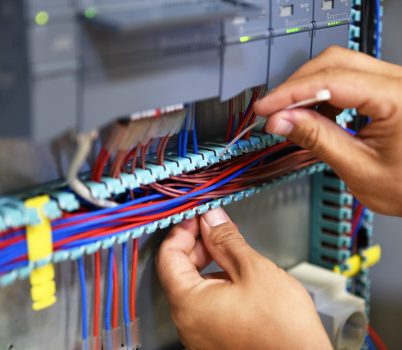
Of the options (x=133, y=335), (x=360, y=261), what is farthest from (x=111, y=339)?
(x=360, y=261)

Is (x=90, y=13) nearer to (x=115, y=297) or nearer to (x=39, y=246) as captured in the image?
(x=39, y=246)

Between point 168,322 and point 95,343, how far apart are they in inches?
7.6

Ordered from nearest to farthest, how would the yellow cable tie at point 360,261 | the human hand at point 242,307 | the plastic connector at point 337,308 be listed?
the human hand at point 242,307 → the plastic connector at point 337,308 → the yellow cable tie at point 360,261

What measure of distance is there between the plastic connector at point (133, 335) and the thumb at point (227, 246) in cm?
15

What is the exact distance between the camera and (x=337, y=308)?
1.12 meters

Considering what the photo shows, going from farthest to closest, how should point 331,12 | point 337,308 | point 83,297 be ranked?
1. point 337,308
2. point 331,12
3. point 83,297

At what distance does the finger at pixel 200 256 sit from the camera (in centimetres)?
90

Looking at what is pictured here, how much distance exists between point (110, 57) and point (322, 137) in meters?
0.31

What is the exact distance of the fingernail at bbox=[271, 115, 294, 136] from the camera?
77 centimetres

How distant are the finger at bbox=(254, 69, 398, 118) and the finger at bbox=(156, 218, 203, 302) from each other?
0.77ft

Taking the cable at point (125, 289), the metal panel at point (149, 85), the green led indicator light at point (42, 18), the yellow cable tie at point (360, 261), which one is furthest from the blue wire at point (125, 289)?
the yellow cable tie at point (360, 261)

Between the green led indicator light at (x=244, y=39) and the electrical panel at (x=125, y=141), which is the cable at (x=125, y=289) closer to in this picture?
the electrical panel at (x=125, y=141)

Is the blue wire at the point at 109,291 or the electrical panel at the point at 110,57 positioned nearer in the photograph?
the electrical panel at the point at 110,57

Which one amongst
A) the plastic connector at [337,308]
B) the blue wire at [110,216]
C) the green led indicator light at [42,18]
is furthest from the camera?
the plastic connector at [337,308]
